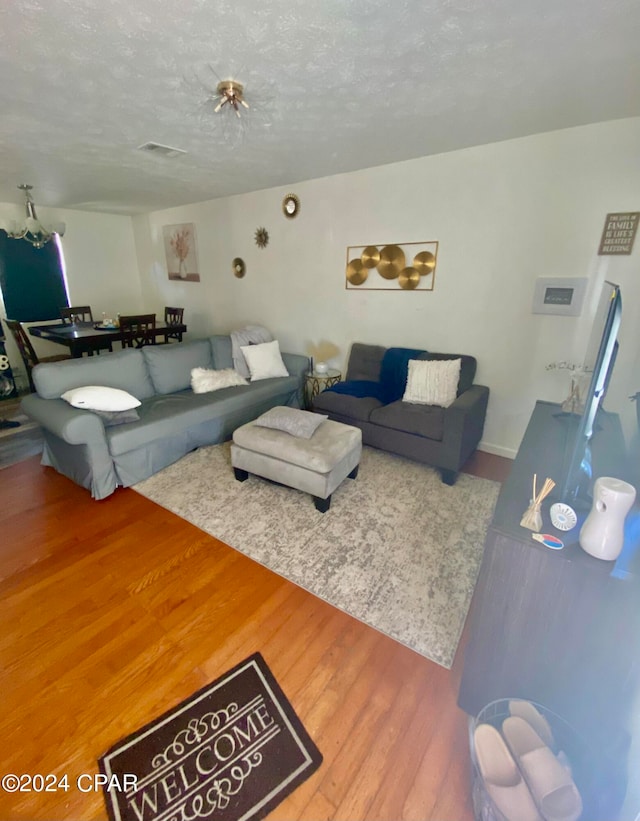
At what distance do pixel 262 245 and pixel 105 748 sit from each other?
14.4ft

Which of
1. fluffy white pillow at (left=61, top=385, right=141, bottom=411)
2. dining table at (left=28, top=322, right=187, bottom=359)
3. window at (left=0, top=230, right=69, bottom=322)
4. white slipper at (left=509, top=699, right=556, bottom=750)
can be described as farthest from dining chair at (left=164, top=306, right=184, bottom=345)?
white slipper at (left=509, top=699, right=556, bottom=750)

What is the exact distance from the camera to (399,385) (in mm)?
3318

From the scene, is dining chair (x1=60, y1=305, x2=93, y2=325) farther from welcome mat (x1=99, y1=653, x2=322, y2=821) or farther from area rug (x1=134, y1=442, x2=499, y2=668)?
welcome mat (x1=99, y1=653, x2=322, y2=821)

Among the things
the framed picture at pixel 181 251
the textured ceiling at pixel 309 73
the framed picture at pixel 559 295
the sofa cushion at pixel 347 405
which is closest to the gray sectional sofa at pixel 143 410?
the sofa cushion at pixel 347 405

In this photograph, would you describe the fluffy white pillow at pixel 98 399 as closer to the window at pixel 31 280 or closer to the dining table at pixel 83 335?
the dining table at pixel 83 335

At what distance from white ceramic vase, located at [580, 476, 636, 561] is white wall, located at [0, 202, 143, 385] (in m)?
6.17

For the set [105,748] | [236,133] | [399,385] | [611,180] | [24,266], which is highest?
[236,133]

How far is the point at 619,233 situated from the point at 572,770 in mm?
2915

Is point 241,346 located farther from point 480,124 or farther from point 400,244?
point 480,124

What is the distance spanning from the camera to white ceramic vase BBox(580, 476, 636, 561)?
90 centimetres

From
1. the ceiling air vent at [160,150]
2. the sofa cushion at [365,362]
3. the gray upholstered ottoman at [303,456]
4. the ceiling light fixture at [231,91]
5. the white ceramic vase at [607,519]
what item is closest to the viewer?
the white ceramic vase at [607,519]

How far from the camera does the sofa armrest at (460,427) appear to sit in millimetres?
2566

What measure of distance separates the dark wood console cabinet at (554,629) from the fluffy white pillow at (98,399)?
98.7 inches

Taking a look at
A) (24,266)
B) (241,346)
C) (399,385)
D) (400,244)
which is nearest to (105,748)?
(399,385)
